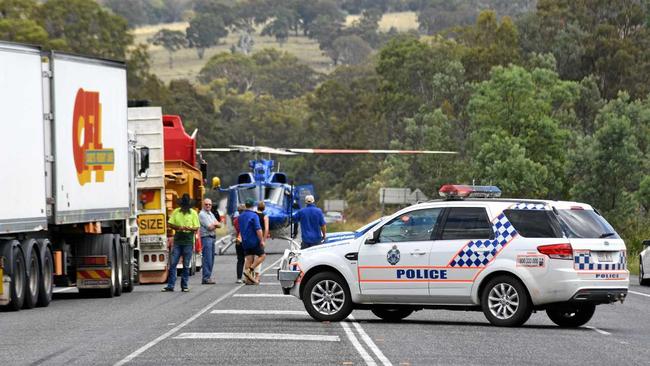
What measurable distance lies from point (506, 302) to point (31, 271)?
7961 mm

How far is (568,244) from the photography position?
771 inches

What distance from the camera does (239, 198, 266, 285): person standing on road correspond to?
30.0 m

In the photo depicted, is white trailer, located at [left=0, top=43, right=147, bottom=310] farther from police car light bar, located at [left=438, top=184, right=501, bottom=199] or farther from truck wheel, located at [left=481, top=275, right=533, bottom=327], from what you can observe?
truck wheel, located at [left=481, top=275, right=533, bottom=327]

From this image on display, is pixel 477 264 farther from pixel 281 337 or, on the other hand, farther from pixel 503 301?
pixel 281 337

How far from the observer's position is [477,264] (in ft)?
65.3

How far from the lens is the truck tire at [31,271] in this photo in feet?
77.8

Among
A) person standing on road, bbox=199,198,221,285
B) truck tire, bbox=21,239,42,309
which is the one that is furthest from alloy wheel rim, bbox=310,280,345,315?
person standing on road, bbox=199,198,221,285

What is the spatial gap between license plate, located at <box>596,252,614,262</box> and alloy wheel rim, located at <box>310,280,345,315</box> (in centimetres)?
338

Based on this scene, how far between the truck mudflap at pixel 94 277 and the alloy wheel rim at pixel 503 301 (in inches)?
367

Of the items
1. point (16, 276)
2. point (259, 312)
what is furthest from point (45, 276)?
point (259, 312)

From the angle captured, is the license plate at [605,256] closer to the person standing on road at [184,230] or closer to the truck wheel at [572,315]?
the truck wheel at [572,315]

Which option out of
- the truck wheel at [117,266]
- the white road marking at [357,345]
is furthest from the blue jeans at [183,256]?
the white road marking at [357,345]

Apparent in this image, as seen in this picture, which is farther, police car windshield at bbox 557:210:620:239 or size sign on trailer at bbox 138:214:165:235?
size sign on trailer at bbox 138:214:165:235

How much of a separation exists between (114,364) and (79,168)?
452 inches
